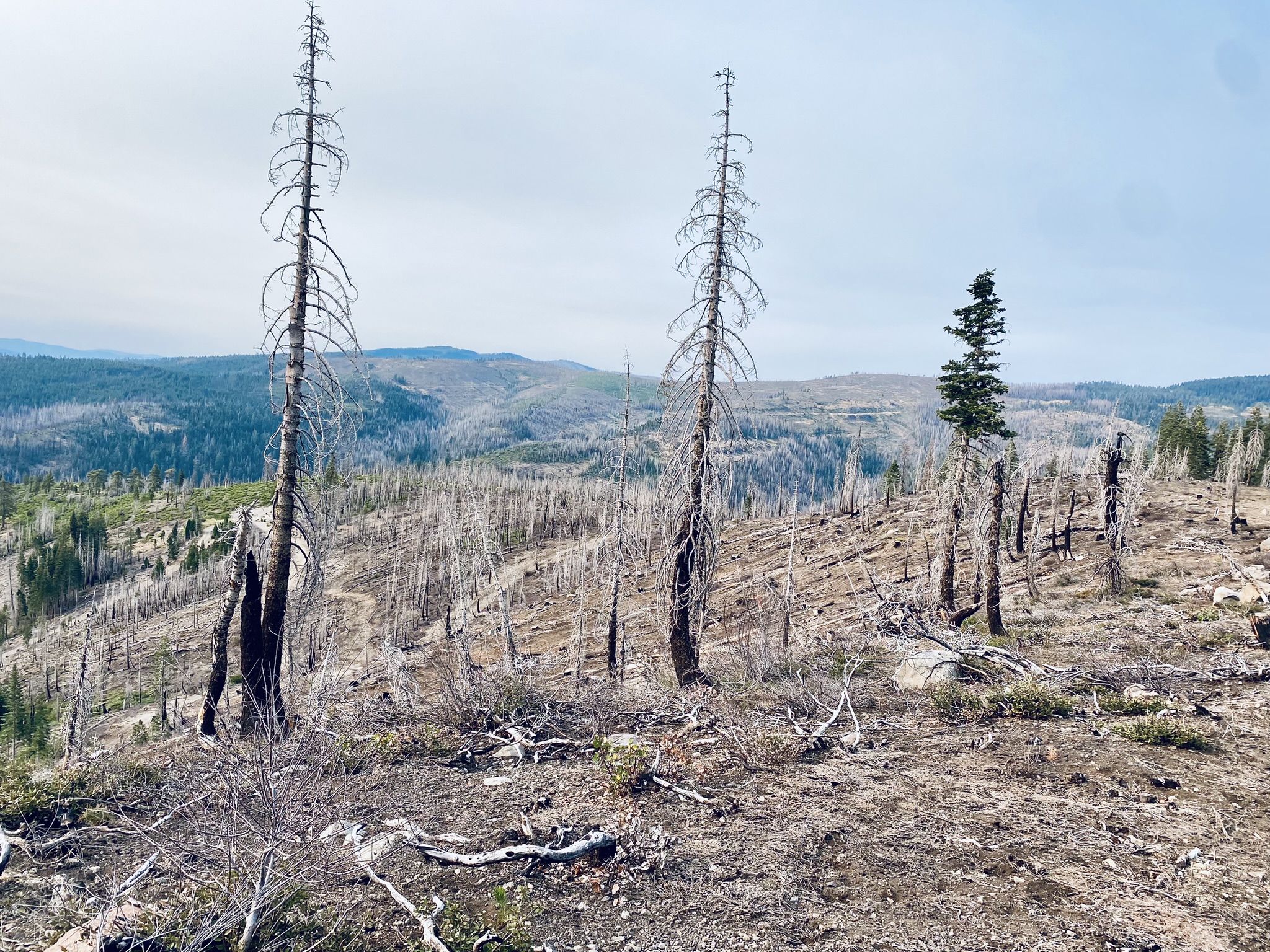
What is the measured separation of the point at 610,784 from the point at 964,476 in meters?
21.1

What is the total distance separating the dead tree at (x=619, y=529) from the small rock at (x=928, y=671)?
30.6 feet

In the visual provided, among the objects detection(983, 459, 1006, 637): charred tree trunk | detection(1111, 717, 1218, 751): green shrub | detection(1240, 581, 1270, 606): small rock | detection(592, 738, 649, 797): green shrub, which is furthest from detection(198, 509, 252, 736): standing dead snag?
detection(1240, 581, 1270, 606): small rock

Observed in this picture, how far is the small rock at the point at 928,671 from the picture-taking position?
1121cm

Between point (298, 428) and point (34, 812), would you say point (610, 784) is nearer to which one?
point (34, 812)

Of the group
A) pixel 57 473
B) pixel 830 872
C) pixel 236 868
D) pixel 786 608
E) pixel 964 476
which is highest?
pixel 964 476

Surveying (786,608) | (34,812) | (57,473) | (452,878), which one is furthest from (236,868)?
(57,473)

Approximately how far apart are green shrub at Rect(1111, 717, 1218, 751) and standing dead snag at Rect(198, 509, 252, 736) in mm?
13933

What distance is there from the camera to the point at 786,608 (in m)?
18.4

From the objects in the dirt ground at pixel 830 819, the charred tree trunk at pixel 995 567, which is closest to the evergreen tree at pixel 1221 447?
the charred tree trunk at pixel 995 567

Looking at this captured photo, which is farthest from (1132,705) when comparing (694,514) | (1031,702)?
(694,514)

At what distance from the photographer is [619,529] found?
20.2 metres

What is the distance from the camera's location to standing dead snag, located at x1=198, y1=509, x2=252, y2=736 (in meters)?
10.9

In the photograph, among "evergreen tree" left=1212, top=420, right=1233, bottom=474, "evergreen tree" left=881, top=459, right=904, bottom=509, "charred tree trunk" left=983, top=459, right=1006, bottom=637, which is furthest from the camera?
"evergreen tree" left=1212, top=420, right=1233, bottom=474

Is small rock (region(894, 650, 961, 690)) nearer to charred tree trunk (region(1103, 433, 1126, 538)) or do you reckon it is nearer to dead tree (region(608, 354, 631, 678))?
dead tree (region(608, 354, 631, 678))
